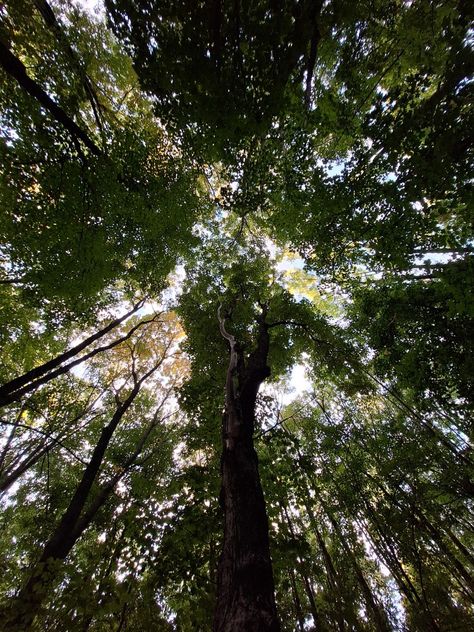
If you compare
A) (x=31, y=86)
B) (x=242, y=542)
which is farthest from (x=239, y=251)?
(x=242, y=542)

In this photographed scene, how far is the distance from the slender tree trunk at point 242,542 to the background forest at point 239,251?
0.32 feet

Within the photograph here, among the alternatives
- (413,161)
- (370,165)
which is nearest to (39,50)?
(370,165)

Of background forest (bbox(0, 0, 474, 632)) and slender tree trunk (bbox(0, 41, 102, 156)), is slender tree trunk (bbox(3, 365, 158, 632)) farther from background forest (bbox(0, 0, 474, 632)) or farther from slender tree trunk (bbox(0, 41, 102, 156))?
slender tree trunk (bbox(0, 41, 102, 156))

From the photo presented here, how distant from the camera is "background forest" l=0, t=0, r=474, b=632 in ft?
13.1

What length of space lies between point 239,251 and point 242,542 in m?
9.96

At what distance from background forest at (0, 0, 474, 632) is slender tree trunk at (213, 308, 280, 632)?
3.8 inches

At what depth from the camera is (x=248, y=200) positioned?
6.82 m

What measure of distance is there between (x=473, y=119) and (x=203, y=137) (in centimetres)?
471

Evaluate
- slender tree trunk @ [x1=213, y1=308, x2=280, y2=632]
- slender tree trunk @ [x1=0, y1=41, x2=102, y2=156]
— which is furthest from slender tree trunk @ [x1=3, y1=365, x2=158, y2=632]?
slender tree trunk @ [x1=0, y1=41, x2=102, y2=156]

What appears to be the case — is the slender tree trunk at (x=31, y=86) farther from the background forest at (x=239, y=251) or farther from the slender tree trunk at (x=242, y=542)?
the slender tree trunk at (x=242, y=542)

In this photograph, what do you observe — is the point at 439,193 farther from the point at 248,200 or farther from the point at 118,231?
the point at 118,231

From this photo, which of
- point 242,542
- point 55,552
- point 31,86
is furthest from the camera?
point 55,552

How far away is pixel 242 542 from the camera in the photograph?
8.36ft

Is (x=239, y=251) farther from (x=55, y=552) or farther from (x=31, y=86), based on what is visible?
(x=55, y=552)
